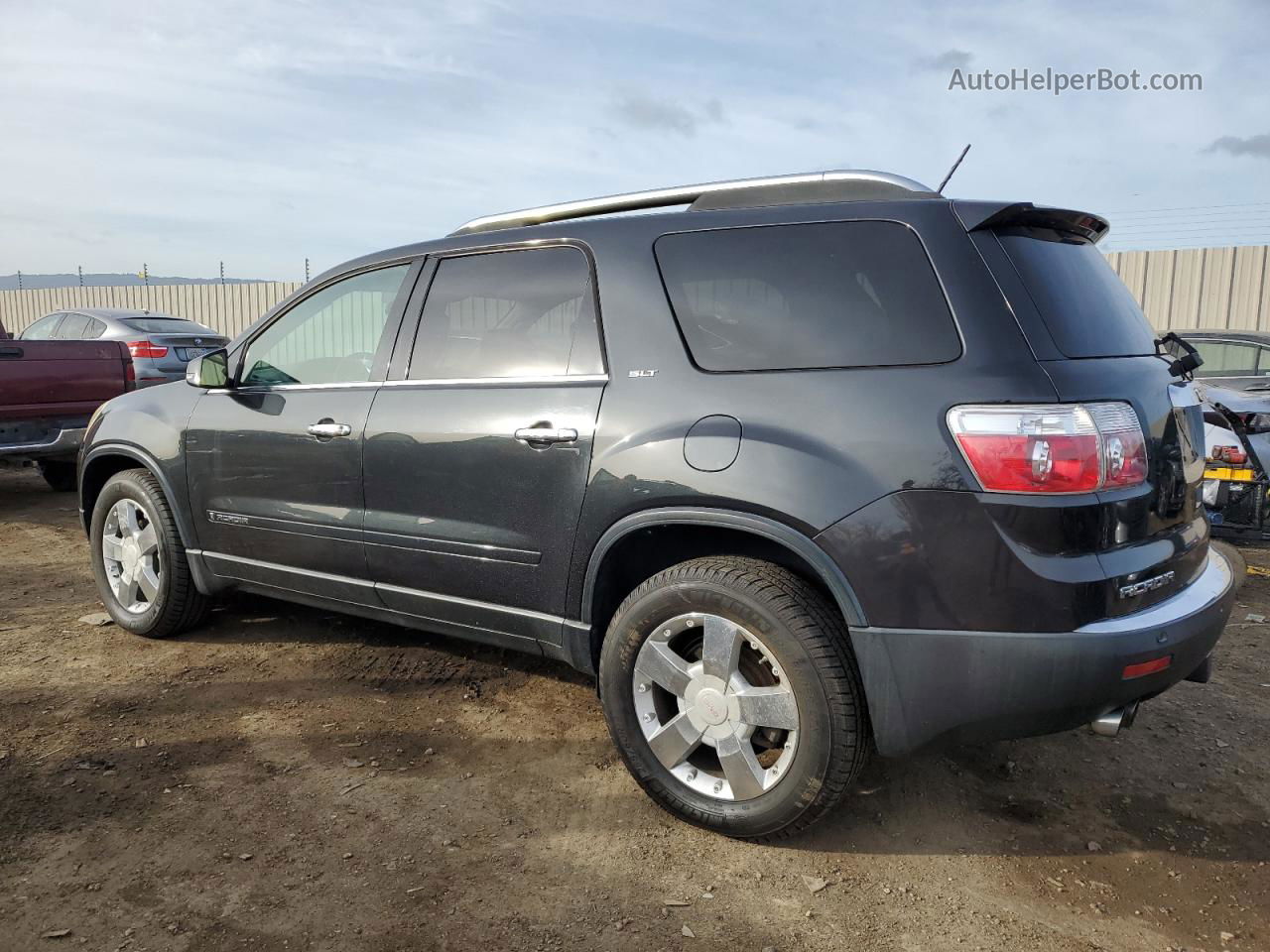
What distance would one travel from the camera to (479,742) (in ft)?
11.2

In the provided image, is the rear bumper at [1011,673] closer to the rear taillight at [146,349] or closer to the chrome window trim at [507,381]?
the chrome window trim at [507,381]

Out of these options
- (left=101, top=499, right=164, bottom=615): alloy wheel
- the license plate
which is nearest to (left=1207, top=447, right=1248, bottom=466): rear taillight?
the license plate

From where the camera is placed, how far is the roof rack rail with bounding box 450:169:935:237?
108 inches

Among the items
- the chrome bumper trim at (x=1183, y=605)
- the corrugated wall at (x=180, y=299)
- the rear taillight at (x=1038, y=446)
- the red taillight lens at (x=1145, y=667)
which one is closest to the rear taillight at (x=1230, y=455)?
the chrome bumper trim at (x=1183, y=605)

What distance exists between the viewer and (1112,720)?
245cm

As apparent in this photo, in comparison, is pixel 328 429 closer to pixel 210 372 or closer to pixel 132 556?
pixel 210 372

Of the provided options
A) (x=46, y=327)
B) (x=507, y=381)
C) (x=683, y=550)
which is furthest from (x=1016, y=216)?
(x=46, y=327)

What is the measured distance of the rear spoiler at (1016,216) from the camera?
254 cm

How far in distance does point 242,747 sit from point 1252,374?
7.83m

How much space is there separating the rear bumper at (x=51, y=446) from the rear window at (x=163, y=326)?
13.4ft

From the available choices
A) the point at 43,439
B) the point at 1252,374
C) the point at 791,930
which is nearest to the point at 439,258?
the point at 791,930

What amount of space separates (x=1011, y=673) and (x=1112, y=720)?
0.35m

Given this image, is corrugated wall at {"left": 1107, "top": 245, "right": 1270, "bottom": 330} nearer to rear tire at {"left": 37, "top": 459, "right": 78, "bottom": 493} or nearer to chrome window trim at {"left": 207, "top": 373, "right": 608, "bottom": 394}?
chrome window trim at {"left": 207, "top": 373, "right": 608, "bottom": 394}

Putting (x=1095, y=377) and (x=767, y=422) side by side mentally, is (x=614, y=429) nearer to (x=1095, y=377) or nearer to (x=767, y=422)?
(x=767, y=422)
